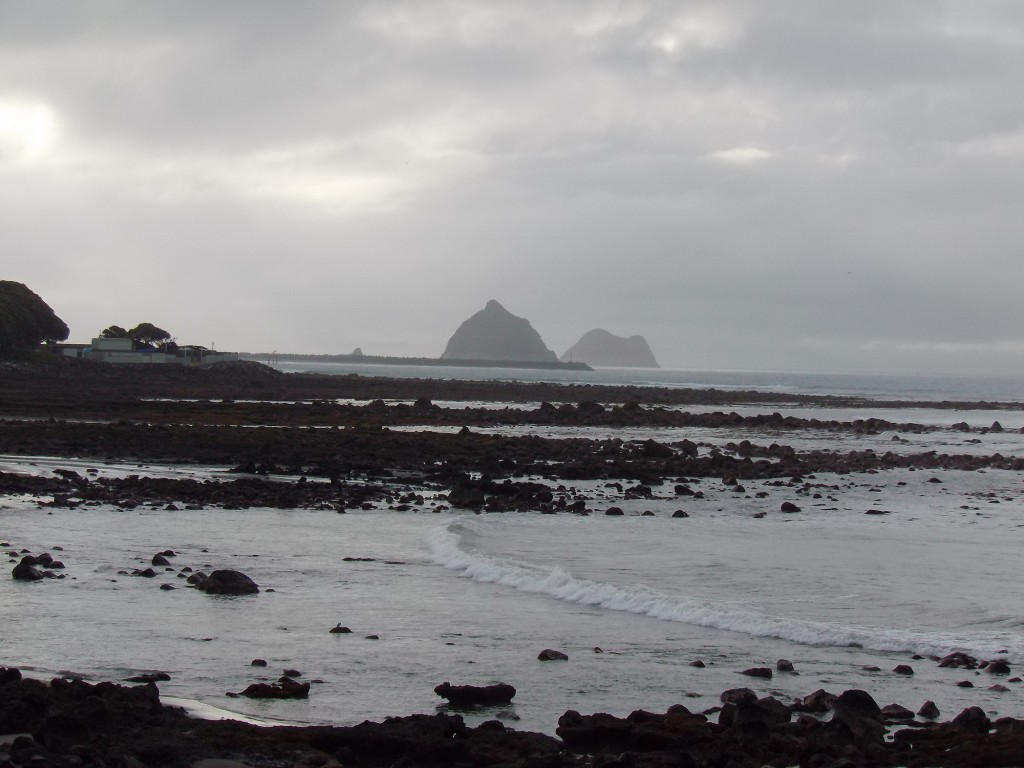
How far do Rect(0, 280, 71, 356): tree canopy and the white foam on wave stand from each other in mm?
79753

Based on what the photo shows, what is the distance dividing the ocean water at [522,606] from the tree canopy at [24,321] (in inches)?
2859

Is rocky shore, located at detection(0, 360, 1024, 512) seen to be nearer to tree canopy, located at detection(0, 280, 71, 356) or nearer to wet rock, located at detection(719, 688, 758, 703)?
wet rock, located at detection(719, 688, 758, 703)

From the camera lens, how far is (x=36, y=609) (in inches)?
487

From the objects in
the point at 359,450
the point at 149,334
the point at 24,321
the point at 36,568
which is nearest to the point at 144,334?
the point at 149,334

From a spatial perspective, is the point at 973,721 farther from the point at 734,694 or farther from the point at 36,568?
the point at 36,568

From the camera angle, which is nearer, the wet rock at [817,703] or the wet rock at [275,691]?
the wet rock at [817,703]

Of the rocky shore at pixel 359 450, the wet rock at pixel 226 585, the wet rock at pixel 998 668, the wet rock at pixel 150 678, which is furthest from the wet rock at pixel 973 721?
the rocky shore at pixel 359 450

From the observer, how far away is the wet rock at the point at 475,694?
9500 millimetres

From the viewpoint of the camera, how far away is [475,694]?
31.3 feet

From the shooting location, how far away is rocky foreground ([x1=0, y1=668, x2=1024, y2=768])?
7656mm

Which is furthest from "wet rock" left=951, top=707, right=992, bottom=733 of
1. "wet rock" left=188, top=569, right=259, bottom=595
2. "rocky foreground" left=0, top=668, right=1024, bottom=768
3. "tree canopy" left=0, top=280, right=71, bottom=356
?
"tree canopy" left=0, top=280, right=71, bottom=356

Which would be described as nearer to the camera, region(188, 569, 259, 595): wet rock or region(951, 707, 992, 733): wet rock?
region(951, 707, 992, 733): wet rock

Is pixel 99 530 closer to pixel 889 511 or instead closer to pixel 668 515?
pixel 668 515

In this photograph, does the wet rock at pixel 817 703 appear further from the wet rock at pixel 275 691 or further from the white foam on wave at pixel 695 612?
the wet rock at pixel 275 691
